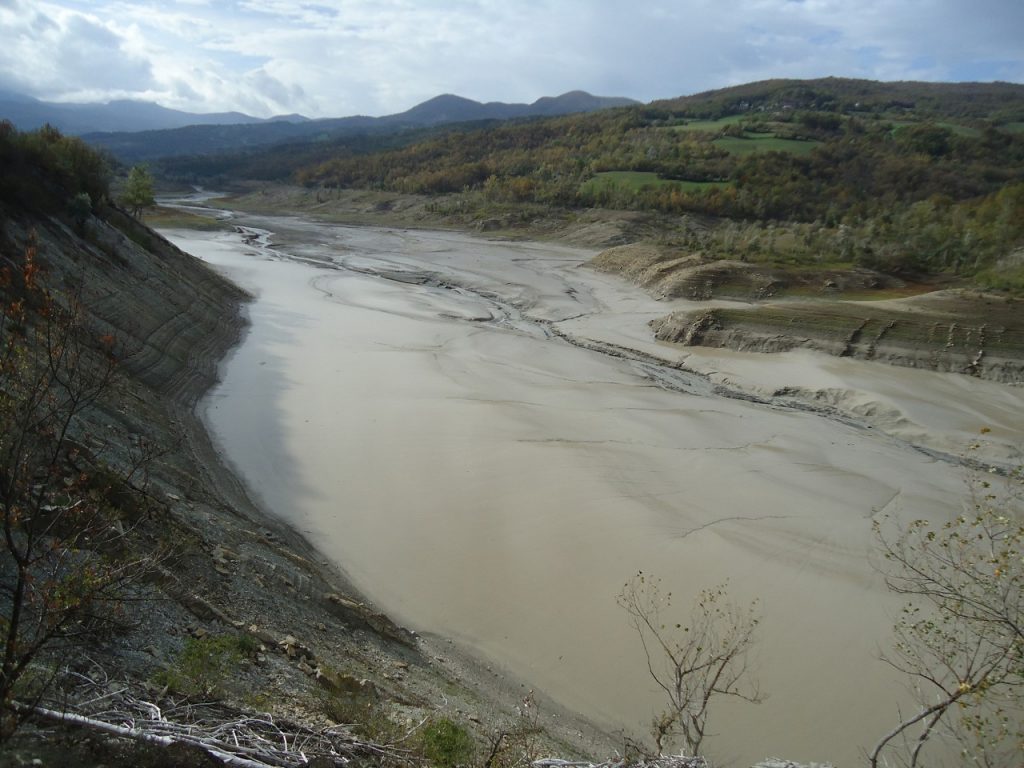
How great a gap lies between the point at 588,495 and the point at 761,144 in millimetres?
82692

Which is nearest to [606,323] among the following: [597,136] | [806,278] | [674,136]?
[806,278]

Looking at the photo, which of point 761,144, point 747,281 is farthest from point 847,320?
point 761,144

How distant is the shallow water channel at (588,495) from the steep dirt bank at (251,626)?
0.83 metres

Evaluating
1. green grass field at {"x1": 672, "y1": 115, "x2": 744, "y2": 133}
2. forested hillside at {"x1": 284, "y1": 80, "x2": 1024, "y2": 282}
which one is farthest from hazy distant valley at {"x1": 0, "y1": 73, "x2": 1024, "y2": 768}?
green grass field at {"x1": 672, "y1": 115, "x2": 744, "y2": 133}

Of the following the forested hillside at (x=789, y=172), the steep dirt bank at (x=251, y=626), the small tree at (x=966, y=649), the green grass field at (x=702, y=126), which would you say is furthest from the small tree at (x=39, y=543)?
the green grass field at (x=702, y=126)

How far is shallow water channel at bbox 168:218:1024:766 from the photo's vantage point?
9.48m

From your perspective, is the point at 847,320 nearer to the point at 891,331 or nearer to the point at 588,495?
the point at 891,331

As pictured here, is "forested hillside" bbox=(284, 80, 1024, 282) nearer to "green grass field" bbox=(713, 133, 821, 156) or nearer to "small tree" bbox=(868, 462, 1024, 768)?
"green grass field" bbox=(713, 133, 821, 156)

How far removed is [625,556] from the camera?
11.9 meters

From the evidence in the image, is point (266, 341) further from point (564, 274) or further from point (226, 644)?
point (564, 274)

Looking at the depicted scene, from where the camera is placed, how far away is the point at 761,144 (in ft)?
269

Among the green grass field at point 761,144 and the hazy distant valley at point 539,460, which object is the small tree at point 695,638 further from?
the green grass field at point 761,144

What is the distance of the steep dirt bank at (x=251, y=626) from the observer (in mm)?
5918

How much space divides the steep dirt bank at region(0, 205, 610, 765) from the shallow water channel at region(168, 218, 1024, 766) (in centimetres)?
83
